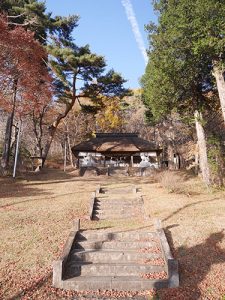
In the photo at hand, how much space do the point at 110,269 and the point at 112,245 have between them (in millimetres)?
1292

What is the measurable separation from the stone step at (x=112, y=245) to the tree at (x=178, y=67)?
29.5 ft

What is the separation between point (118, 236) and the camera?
9.35 m

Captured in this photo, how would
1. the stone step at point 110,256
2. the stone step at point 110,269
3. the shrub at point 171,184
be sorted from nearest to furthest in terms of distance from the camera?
the stone step at point 110,269 → the stone step at point 110,256 → the shrub at point 171,184

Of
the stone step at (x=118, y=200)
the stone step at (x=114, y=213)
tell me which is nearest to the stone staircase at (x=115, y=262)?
the stone step at (x=114, y=213)

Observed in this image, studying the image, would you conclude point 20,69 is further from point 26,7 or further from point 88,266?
point 88,266

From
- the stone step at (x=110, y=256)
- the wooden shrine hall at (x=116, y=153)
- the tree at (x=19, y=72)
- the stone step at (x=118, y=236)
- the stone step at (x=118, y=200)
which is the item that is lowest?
the stone step at (x=110, y=256)

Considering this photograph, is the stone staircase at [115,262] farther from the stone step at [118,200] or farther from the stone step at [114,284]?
the stone step at [118,200]

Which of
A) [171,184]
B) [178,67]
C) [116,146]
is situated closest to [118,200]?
[171,184]

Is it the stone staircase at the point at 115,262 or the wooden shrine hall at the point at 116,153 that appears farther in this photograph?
the wooden shrine hall at the point at 116,153

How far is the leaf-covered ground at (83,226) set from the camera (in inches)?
264

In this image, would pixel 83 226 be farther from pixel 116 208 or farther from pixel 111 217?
pixel 116 208

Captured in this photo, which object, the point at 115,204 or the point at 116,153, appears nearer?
the point at 115,204

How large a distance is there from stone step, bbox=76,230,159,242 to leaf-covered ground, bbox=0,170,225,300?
57 centimetres

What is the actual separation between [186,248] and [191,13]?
32.4ft
